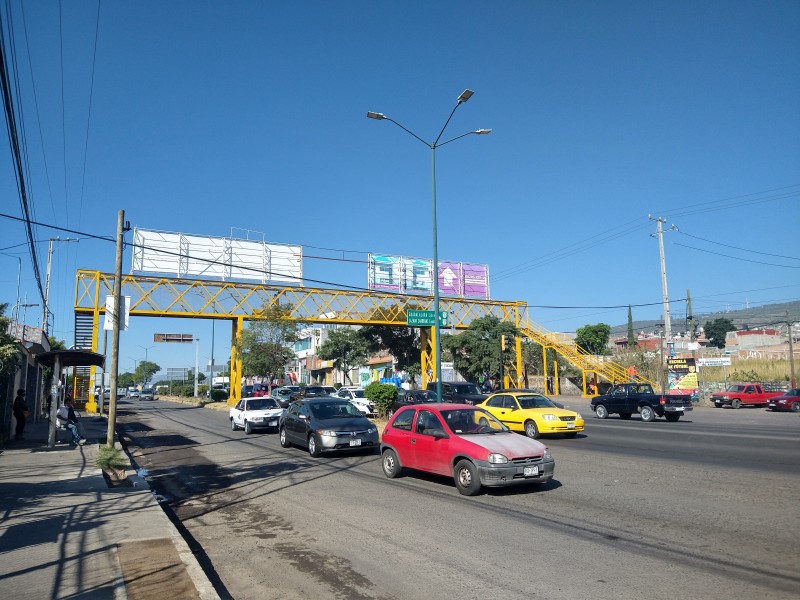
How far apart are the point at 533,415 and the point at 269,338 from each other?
29254mm

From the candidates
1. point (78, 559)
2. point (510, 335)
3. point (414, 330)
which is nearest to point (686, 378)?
point (510, 335)

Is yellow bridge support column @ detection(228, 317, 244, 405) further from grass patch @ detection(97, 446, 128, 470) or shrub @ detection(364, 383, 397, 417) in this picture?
grass patch @ detection(97, 446, 128, 470)

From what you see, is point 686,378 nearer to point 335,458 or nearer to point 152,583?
point 335,458

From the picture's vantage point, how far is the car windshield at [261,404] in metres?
25.1

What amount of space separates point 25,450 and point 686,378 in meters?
42.9

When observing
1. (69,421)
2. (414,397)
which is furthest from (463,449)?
(414,397)

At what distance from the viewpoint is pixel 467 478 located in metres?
10.3

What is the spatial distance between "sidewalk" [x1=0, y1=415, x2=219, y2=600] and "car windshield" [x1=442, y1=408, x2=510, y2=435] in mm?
5101

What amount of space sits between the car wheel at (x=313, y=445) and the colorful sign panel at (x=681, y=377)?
3605 centimetres

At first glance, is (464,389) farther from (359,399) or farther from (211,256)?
(211,256)

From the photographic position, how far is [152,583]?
6.01 m

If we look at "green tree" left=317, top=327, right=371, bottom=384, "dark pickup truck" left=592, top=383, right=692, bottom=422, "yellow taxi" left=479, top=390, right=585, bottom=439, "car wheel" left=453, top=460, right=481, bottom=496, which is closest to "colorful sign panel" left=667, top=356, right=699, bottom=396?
"dark pickup truck" left=592, top=383, right=692, bottom=422

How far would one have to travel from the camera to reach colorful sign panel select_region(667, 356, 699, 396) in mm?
45250

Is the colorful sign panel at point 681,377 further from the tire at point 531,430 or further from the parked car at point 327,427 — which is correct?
the parked car at point 327,427
